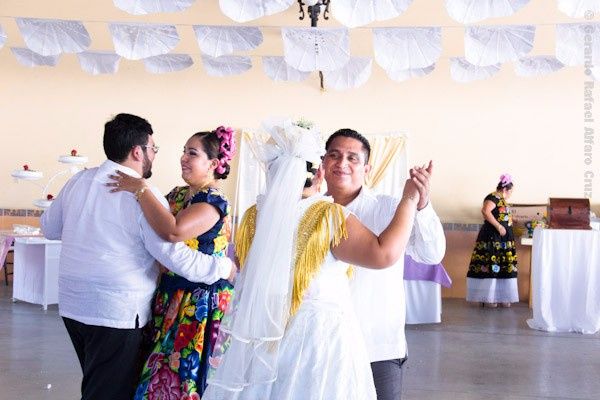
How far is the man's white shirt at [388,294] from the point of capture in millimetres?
2637

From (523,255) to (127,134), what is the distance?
7.98 metres

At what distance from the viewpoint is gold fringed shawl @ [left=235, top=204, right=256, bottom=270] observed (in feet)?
8.28

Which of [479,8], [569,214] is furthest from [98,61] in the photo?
[569,214]

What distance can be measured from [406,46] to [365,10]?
4.30ft

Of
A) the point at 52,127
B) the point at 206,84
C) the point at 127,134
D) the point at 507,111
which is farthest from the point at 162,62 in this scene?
the point at 127,134

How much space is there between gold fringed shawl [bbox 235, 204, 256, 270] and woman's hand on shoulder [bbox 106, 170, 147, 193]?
441 millimetres

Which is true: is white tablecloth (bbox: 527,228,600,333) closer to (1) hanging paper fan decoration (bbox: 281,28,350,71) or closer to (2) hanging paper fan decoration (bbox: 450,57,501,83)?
(2) hanging paper fan decoration (bbox: 450,57,501,83)

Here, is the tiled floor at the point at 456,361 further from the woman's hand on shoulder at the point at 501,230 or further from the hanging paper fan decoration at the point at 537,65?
the hanging paper fan decoration at the point at 537,65

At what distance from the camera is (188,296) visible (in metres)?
2.88

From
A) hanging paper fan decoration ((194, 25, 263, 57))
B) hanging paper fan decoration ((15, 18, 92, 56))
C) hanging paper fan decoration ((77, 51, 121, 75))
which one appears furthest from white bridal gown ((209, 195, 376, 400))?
hanging paper fan decoration ((77, 51, 121, 75))

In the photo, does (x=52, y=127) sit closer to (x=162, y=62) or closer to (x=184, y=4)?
(x=162, y=62)

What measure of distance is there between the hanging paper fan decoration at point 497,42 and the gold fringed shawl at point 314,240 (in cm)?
451

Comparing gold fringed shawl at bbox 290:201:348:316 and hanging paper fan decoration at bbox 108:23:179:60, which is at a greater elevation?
hanging paper fan decoration at bbox 108:23:179:60

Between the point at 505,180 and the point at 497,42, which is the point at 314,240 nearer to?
the point at 497,42
